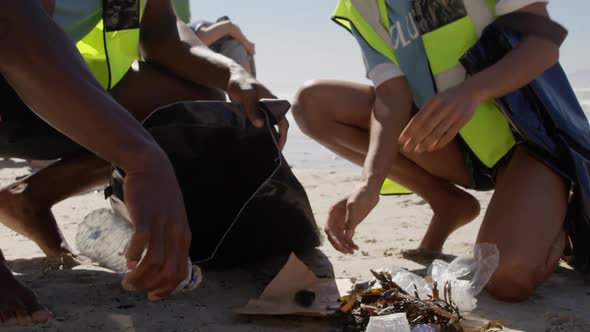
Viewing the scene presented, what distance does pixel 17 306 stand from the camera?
1.58 m

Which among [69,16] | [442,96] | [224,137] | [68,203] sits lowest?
[68,203]

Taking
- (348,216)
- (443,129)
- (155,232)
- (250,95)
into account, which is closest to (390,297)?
(348,216)

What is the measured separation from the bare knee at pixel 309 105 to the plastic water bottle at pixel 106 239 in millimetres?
821

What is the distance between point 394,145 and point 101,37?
1.08 meters

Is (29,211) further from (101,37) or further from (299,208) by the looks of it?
(299,208)

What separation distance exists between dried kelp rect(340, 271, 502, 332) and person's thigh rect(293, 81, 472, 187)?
2.74 feet

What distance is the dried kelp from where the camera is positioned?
155cm

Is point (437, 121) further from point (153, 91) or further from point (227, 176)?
point (153, 91)

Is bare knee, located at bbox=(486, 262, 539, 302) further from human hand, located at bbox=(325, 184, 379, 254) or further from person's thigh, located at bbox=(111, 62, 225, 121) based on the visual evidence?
person's thigh, located at bbox=(111, 62, 225, 121)

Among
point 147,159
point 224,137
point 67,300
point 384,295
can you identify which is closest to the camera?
point 147,159

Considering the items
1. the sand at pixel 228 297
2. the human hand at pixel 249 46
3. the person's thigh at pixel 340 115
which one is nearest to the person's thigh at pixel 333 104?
the person's thigh at pixel 340 115

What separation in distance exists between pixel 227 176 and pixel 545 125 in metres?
0.96

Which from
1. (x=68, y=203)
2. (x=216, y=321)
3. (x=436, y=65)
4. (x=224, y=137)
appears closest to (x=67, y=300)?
(x=216, y=321)

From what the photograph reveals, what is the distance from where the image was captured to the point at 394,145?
2.14m
